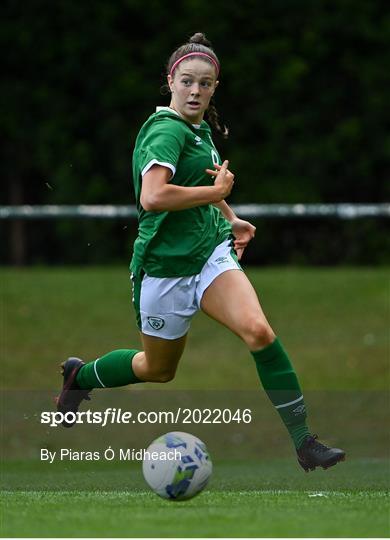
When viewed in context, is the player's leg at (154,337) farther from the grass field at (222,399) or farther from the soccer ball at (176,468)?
the soccer ball at (176,468)

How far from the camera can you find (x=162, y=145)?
6539 mm

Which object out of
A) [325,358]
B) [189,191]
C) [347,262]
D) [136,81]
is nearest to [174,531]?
[189,191]

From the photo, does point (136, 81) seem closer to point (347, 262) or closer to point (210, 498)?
point (347, 262)

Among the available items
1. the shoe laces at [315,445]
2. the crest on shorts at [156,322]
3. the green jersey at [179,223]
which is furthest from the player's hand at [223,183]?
the shoe laces at [315,445]

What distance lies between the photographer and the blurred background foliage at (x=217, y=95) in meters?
20.5

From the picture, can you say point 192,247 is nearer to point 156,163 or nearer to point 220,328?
point 156,163

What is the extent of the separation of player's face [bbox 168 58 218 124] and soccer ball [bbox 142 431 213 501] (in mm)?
1674

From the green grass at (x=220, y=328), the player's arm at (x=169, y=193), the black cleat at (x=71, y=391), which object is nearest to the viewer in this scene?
the player's arm at (x=169, y=193)

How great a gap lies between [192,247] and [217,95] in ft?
46.9

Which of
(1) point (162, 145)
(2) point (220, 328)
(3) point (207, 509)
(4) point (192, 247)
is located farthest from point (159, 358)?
(2) point (220, 328)

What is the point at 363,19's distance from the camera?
20.7 metres

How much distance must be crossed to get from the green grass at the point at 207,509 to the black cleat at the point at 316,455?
0.48ft

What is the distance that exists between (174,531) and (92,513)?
0.58 meters

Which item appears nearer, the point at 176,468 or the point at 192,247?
the point at 176,468
